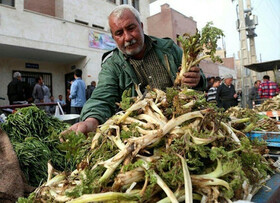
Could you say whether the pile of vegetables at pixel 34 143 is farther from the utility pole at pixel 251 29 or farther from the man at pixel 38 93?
the utility pole at pixel 251 29

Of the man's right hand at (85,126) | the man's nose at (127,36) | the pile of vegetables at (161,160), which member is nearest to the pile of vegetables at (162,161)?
the pile of vegetables at (161,160)

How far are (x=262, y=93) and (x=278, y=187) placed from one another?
857 centimetres

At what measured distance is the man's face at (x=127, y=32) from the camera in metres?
2.38

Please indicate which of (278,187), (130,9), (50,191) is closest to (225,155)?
(278,187)

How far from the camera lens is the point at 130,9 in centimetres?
248

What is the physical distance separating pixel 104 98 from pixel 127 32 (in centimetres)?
72

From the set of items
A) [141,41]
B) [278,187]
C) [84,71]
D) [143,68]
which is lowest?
[278,187]

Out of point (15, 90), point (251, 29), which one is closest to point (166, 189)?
point (15, 90)

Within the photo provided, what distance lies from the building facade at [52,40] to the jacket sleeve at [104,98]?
1079cm

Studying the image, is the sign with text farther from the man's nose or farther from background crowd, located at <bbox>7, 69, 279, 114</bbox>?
the man's nose

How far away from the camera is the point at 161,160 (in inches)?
38.4

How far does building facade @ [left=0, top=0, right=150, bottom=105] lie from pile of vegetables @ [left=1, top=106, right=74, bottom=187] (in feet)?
32.2

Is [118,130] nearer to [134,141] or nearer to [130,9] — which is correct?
[134,141]

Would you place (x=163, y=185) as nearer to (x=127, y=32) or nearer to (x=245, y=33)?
(x=127, y=32)
